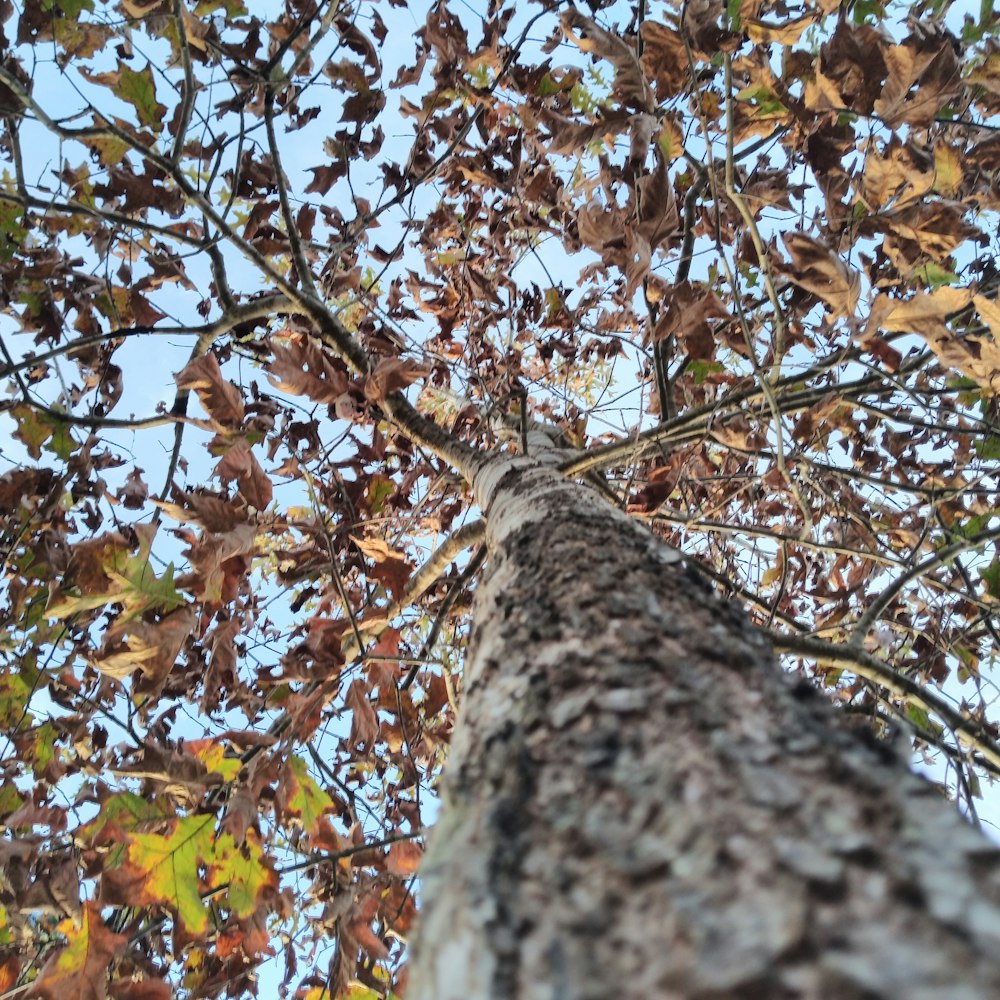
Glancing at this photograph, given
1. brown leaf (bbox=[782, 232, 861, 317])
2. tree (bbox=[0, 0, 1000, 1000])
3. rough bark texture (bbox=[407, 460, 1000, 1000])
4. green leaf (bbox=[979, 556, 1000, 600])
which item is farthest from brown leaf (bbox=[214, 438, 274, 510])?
green leaf (bbox=[979, 556, 1000, 600])

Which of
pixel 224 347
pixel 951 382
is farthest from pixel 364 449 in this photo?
pixel 951 382

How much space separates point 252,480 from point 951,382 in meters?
2.71

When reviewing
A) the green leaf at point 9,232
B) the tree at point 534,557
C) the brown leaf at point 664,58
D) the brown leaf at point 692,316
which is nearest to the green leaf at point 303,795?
the tree at point 534,557

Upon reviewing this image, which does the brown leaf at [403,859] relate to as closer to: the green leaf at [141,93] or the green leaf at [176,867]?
the green leaf at [176,867]

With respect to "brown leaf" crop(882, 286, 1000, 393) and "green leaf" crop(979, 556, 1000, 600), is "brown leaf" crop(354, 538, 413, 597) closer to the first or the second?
"brown leaf" crop(882, 286, 1000, 393)

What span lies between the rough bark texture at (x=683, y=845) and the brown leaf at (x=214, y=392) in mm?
1353

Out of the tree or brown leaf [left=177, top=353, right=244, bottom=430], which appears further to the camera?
brown leaf [left=177, top=353, right=244, bottom=430]

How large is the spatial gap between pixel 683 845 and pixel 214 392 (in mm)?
1704

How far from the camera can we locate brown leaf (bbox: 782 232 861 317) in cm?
133

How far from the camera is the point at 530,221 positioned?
303cm

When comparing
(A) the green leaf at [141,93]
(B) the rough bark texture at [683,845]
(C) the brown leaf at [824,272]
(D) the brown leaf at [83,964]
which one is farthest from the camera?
(A) the green leaf at [141,93]

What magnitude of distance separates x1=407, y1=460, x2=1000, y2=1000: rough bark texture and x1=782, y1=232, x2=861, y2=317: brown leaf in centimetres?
92

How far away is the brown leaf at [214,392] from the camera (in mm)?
1775

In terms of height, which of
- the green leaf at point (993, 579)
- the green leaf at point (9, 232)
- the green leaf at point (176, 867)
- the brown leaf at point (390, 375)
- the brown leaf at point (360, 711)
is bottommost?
the green leaf at point (176, 867)
